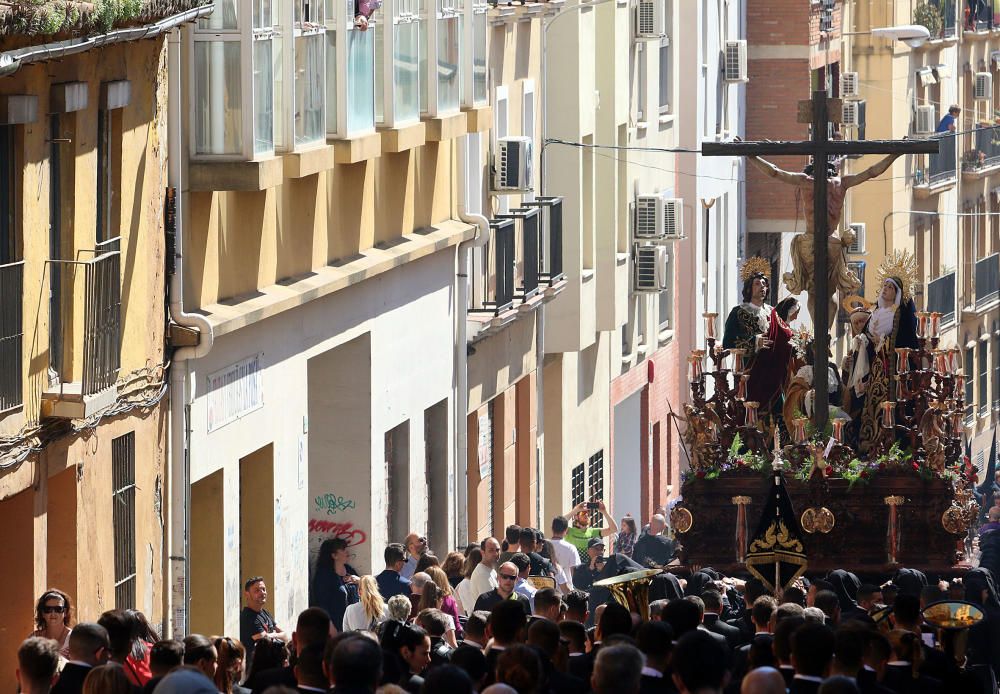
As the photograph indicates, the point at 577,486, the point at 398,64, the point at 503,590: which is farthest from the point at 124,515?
the point at 577,486

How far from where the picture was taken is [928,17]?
48.8 meters

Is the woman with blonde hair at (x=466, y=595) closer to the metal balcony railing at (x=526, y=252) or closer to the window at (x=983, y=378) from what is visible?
the metal balcony railing at (x=526, y=252)

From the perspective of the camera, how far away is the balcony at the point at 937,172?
48.0 meters

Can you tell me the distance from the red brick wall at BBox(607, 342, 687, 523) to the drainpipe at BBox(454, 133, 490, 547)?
882 cm

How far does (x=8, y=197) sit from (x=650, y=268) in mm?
19146

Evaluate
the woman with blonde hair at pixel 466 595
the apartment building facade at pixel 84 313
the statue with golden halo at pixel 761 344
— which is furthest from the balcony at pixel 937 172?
the apartment building facade at pixel 84 313

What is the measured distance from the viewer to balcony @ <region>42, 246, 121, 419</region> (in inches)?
594

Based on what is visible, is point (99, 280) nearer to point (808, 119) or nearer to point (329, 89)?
point (329, 89)

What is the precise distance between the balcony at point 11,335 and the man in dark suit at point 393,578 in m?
3.23

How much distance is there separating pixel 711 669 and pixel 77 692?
2.51 m

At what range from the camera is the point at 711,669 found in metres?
9.93

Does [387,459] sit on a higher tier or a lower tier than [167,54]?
lower

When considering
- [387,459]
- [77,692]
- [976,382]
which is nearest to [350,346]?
[387,459]

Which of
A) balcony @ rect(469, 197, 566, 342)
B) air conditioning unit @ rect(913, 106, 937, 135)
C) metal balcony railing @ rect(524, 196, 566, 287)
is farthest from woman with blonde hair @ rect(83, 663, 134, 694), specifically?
air conditioning unit @ rect(913, 106, 937, 135)
